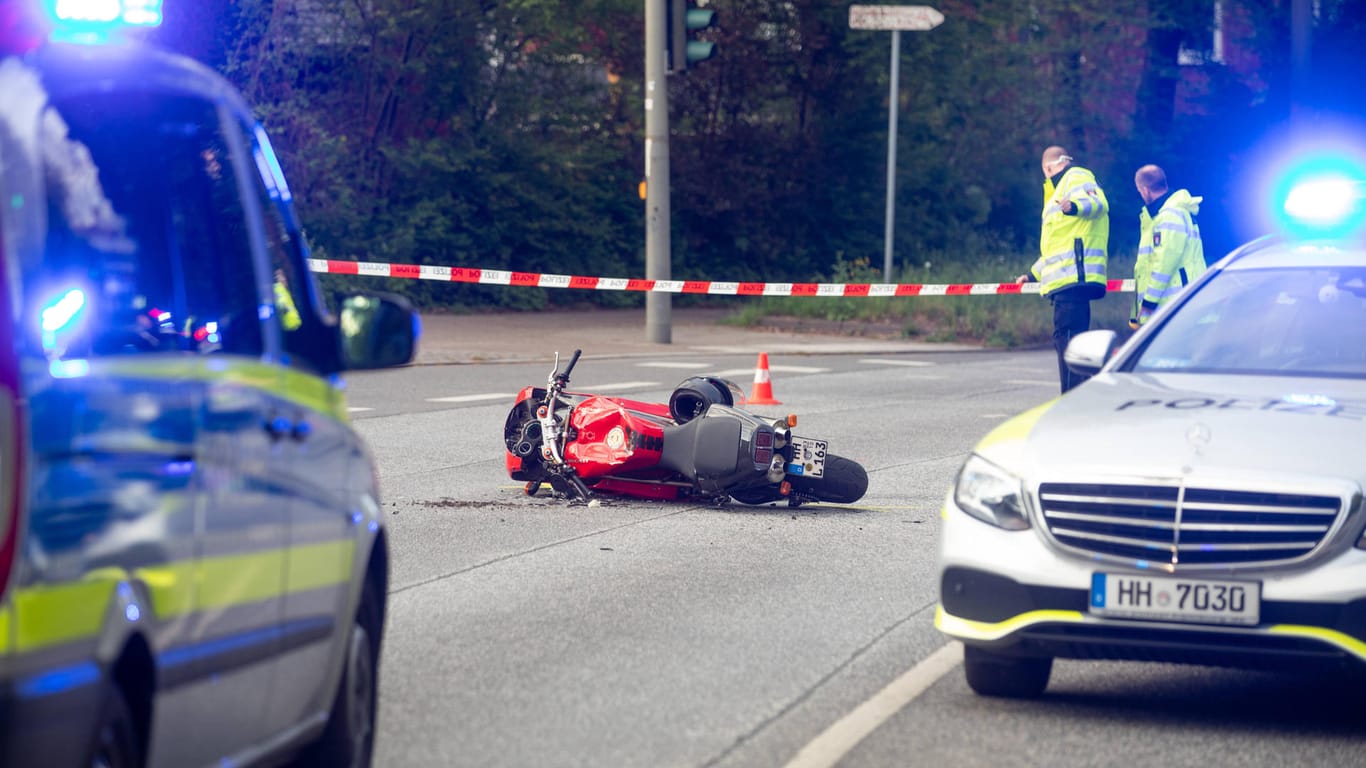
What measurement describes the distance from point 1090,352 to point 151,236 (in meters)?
3.62

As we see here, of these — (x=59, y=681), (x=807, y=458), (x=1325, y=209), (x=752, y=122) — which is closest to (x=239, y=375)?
(x=59, y=681)

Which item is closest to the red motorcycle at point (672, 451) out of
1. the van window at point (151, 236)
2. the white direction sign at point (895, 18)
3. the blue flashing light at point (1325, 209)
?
the blue flashing light at point (1325, 209)

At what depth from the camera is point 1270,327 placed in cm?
719

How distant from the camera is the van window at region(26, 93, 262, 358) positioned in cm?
398

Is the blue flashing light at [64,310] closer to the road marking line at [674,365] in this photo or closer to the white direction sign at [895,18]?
the road marking line at [674,365]

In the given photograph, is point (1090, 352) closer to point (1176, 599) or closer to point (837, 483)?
point (1176, 599)

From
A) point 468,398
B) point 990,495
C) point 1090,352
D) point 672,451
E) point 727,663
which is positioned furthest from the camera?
point 468,398

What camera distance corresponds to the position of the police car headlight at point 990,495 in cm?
593

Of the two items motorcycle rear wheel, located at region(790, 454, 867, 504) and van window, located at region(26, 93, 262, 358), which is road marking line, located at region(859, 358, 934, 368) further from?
van window, located at region(26, 93, 262, 358)

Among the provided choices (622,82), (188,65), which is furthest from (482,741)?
(622,82)

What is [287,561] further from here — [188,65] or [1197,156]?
[1197,156]

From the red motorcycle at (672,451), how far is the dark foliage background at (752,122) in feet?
27.1

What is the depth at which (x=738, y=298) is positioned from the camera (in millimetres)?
33406

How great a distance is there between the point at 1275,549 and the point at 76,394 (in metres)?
3.55
